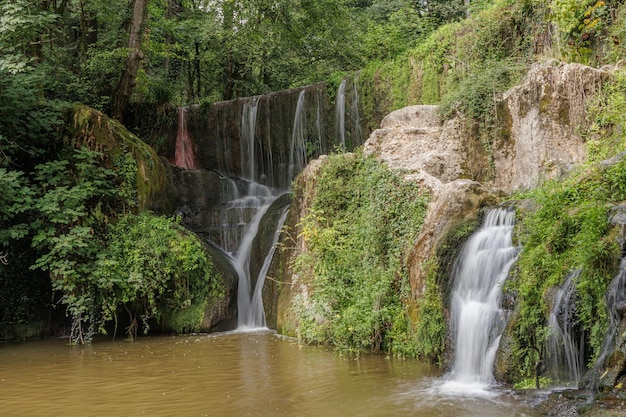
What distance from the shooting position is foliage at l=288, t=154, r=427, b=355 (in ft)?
30.6

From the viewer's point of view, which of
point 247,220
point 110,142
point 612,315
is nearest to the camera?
point 612,315

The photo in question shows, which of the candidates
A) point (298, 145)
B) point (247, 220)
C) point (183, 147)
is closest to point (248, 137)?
point (298, 145)

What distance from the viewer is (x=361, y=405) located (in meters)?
6.34

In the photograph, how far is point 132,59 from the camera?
16.0m

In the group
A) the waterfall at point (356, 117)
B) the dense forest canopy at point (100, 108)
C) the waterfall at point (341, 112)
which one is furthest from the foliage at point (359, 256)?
the waterfall at point (341, 112)

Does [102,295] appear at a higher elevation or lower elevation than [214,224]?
lower

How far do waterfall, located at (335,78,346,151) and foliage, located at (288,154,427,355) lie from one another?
4795 millimetres

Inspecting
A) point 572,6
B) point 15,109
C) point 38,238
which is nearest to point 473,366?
point 572,6

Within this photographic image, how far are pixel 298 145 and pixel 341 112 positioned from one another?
68.1 inches

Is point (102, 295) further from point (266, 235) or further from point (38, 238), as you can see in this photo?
Result: point (266, 235)

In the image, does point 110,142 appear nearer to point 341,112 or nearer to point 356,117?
point 341,112

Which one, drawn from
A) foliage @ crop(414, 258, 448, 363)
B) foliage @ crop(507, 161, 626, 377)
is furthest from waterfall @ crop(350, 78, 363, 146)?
foliage @ crop(507, 161, 626, 377)

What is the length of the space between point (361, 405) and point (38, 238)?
330 inches

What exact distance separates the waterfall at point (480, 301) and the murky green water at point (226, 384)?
0.47m
